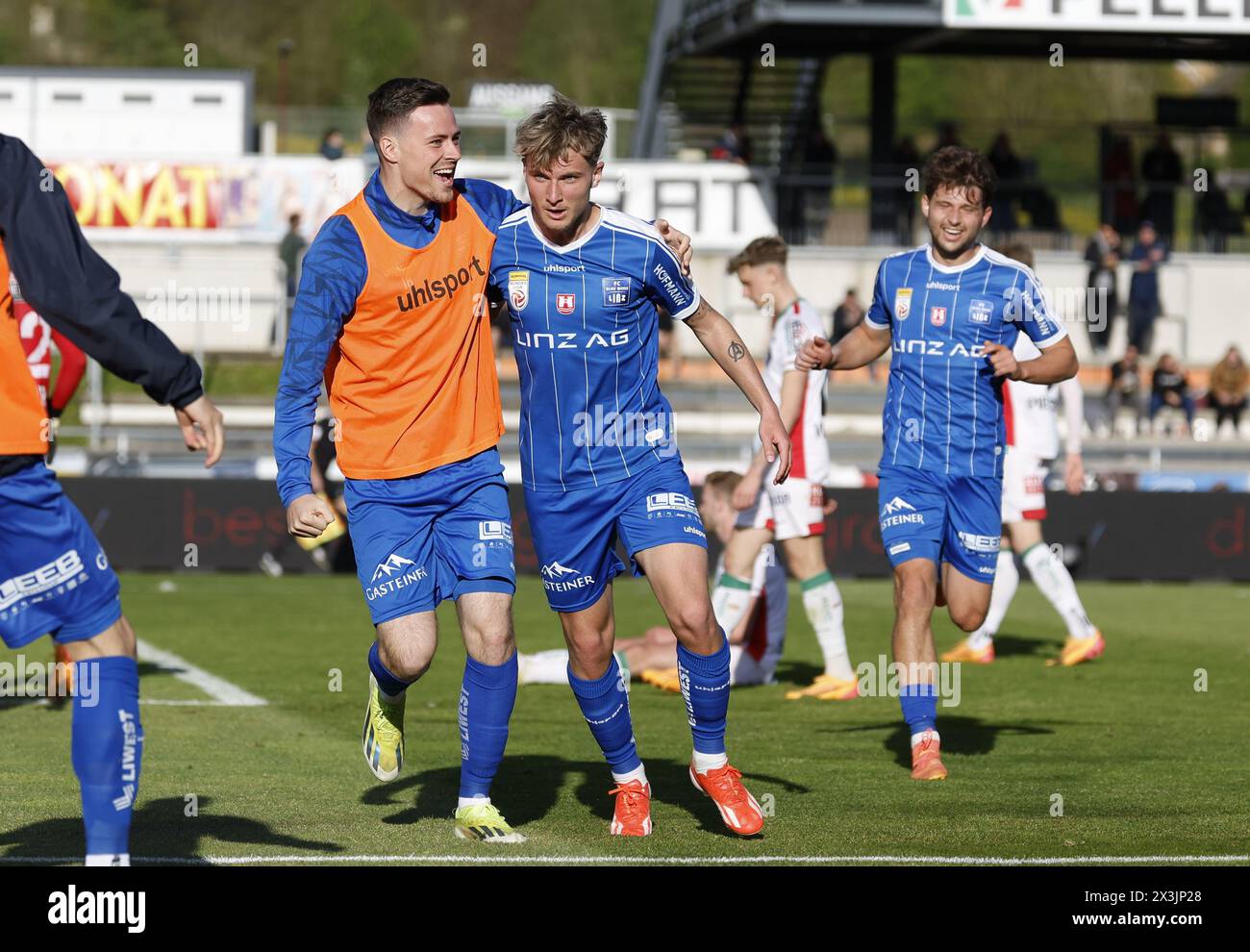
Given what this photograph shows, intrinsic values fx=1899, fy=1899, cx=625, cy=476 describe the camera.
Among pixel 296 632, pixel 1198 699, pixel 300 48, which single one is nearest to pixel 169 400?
pixel 1198 699

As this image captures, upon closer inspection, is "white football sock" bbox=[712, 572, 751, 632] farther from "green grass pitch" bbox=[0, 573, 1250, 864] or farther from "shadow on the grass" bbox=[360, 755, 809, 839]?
"shadow on the grass" bbox=[360, 755, 809, 839]

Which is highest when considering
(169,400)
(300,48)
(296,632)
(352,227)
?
(300,48)

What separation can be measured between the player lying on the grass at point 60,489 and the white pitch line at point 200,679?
16.7 feet

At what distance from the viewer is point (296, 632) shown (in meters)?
13.6

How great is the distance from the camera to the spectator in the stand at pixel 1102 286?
27797 mm

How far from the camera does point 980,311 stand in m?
7.90

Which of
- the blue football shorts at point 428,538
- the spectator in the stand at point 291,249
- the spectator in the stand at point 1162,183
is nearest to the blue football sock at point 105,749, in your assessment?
the blue football shorts at point 428,538

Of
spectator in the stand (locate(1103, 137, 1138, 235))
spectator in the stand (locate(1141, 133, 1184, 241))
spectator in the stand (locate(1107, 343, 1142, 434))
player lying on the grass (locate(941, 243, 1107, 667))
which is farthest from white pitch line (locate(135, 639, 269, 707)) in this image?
spectator in the stand (locate(1141, 133, 1184, 241))

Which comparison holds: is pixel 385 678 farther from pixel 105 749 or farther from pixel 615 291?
pixel 105 749

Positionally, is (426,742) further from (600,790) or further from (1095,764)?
(1095,764)

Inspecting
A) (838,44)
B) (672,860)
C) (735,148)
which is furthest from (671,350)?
(672,860)

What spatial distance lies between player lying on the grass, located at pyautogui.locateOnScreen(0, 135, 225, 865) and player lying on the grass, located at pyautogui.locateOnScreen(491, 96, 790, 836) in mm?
1734

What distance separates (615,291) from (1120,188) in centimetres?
2556

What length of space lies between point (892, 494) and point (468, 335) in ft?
7.83
